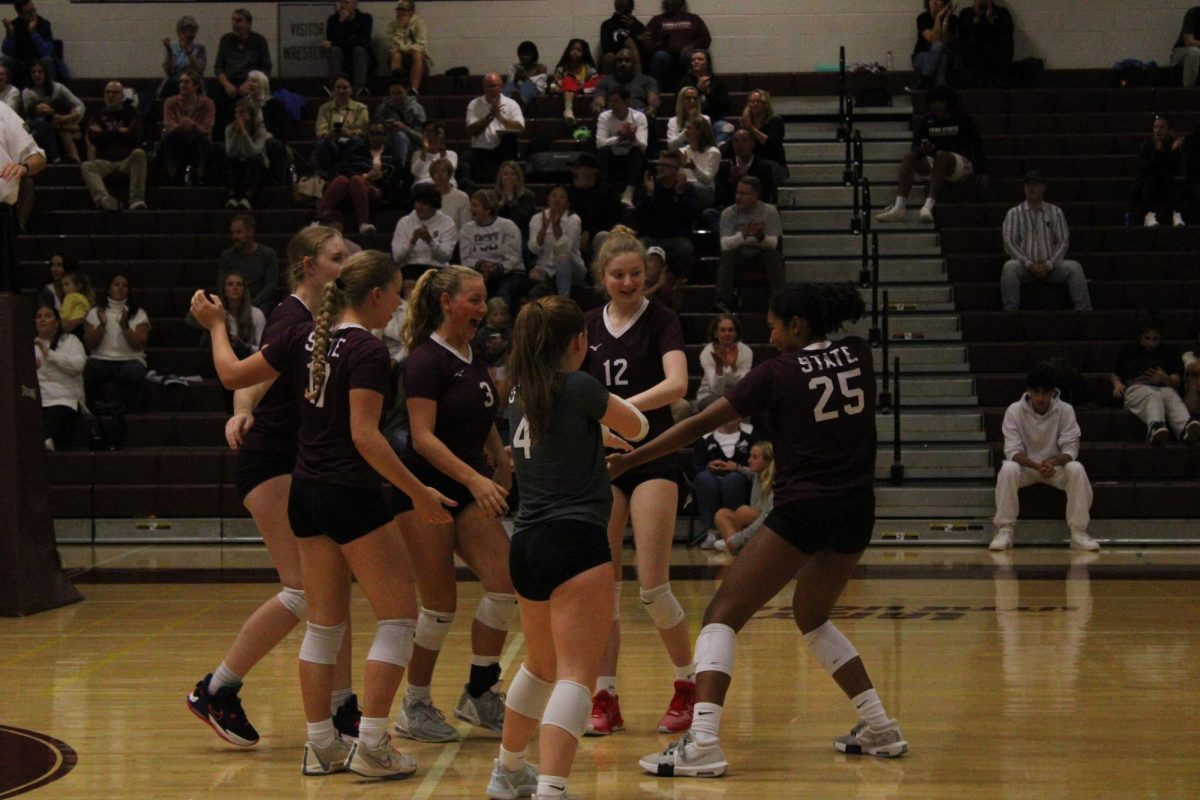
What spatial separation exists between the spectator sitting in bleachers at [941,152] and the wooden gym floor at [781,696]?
6315mm

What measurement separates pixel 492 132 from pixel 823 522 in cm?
1209

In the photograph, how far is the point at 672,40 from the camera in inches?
747

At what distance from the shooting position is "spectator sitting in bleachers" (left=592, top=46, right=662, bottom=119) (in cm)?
1753

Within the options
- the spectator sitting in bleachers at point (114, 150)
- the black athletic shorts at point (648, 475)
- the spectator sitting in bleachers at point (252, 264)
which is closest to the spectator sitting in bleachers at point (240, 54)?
the spectator sitting in bleachers at point (114, 150)

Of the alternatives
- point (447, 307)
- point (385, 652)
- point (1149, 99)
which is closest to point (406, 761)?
point (385, 652)

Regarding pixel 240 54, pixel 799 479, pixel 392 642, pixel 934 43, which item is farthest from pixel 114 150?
pixel 799 479

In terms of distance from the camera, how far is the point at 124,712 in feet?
22.5

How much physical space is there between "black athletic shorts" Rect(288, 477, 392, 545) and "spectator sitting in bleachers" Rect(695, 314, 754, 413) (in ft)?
26.3

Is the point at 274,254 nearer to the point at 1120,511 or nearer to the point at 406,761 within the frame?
the point at 1120,511

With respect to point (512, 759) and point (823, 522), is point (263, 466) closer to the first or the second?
point (512, 759)

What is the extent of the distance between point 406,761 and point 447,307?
1.69 m

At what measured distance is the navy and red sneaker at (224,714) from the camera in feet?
20.2

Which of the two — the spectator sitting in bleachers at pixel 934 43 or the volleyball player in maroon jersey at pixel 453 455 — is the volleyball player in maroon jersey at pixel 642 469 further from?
the spectator sitting in bleachers at pixel 934 43

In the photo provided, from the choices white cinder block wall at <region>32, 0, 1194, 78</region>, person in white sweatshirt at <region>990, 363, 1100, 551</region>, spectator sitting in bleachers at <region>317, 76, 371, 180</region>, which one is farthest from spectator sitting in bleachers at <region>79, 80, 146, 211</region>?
person in white sweatshirt at <region>990, 363, 1100, 551</region>
